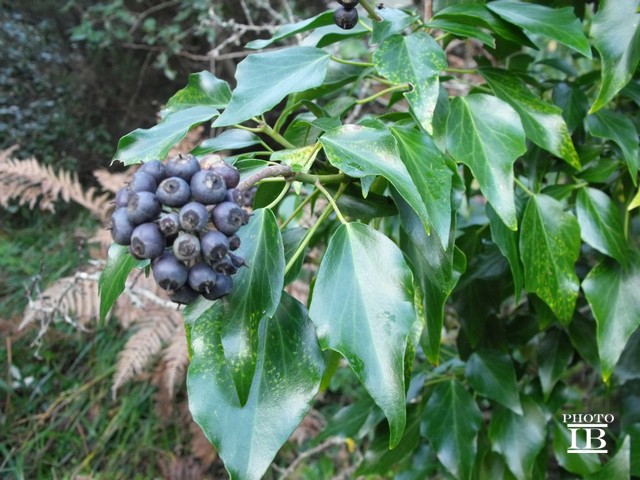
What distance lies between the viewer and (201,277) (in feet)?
1.28

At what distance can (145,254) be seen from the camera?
0.38 metres

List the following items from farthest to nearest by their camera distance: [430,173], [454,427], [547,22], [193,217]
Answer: [454,427] < [547,22] < [430,173] < [193,217]

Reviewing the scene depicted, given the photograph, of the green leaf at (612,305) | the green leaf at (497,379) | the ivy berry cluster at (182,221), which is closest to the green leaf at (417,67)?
the ivy berry cluster at (182,221)

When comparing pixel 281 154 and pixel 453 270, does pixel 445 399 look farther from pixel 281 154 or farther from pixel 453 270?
pixel 281 154

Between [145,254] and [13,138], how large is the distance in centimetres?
305

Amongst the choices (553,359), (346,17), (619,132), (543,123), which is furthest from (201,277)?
(553,359)

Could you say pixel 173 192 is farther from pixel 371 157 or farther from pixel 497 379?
pixel 497 379

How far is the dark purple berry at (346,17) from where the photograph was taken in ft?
1.91

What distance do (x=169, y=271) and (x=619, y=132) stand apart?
1.92 ft

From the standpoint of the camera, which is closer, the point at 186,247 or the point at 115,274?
the point at 186,247

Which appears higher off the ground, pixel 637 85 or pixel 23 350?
pixel 637 85

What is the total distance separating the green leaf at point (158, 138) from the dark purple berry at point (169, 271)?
154 mm

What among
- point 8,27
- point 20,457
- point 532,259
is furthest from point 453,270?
point 8,27

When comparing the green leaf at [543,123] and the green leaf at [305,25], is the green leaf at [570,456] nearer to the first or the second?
the green leaf at [543,123]
